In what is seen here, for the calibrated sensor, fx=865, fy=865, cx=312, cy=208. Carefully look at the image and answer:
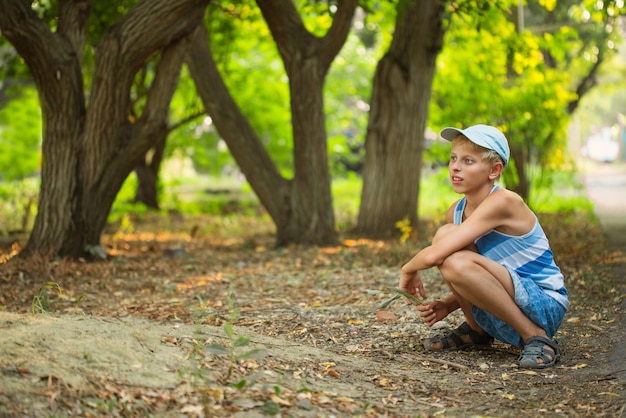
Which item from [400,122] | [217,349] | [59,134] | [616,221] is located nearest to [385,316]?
[217,349]

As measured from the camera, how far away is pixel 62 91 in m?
8.07

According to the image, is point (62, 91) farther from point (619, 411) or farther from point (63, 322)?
point (619, 411)

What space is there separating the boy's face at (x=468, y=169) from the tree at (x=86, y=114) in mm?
4228

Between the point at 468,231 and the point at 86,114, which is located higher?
the point at 86,114

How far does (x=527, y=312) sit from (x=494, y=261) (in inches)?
12.7

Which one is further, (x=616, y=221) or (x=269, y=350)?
(x=616, y=221)

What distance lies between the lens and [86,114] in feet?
27.2

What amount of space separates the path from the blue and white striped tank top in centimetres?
48

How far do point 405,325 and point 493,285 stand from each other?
1.26m

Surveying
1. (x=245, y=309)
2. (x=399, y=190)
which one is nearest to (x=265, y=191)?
(x=399, y=190)

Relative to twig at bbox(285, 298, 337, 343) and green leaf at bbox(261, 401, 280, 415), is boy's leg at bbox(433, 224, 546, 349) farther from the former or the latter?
green leaf at bbox(261, 401, 280, 415)

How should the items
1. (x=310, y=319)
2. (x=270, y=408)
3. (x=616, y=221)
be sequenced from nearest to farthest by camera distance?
(x=270, y=408) → (x=310, y=319) → (x=616, y=221)

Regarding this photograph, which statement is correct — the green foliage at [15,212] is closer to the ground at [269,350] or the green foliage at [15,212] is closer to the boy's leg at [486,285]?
the ground at [269,350]

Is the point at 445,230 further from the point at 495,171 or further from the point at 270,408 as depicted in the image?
the point at 270,408
